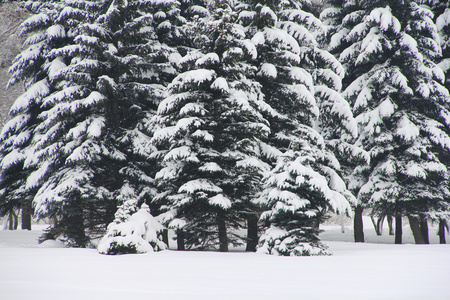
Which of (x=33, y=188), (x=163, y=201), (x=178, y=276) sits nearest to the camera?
(x=178, y=276)

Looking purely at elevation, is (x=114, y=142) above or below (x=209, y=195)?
above

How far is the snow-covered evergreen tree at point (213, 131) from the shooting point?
37.3ft

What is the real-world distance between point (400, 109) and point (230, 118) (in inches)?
386

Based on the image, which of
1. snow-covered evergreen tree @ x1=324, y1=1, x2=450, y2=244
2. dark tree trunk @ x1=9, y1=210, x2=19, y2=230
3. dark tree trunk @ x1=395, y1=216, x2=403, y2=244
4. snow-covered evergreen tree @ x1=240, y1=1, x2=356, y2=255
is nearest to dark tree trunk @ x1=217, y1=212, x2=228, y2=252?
snow-covered evergreen tree @ x1=240, y1=1, x2=356, y2=255

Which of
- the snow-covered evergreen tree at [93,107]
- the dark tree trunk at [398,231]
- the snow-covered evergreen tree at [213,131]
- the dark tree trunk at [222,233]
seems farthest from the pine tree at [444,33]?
the snow-covered evergreen tree at [93,107]

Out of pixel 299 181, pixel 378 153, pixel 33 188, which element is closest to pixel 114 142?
pixel 33 188

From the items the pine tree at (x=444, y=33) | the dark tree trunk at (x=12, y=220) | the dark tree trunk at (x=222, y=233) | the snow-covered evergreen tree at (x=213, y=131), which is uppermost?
the pine tree at (x=444, y=33)

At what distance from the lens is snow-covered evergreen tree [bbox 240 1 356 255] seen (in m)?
9.95

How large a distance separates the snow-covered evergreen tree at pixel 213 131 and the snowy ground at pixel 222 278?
3282 millimetres

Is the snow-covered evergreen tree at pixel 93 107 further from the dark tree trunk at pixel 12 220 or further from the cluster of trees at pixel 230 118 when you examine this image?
the dark tree trunk at pixel 12 220

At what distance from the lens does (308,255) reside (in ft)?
30.9

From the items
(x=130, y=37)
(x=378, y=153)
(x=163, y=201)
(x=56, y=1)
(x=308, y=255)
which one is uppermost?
(x=56, y=1)

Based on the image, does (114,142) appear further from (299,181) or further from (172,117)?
(299,181)

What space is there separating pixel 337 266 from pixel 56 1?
18.1 meters
